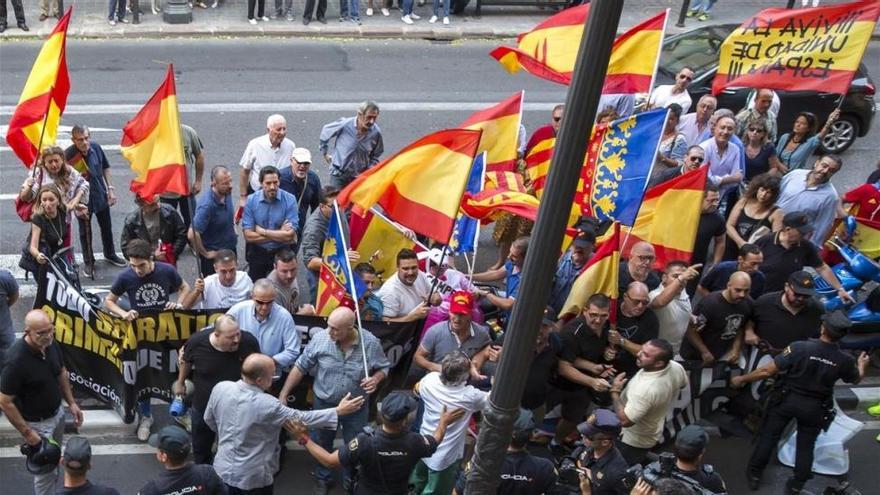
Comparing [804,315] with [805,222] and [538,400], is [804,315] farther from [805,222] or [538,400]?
[538,400]

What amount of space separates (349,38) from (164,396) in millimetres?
12046

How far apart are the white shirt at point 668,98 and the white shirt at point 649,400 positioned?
5716mm

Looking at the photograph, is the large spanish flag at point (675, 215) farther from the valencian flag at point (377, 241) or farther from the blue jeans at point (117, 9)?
the blue jeans at point (117, 9)

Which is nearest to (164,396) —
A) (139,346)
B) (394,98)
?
(139,346)

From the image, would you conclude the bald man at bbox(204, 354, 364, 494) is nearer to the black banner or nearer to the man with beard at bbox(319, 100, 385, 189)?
the black banner

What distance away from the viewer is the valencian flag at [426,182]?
854 cm

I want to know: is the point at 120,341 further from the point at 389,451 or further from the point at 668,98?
the point at 668,98

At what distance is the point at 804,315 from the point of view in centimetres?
910

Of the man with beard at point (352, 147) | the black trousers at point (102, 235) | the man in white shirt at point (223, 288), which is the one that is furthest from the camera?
the man with beard at point (352, 147)

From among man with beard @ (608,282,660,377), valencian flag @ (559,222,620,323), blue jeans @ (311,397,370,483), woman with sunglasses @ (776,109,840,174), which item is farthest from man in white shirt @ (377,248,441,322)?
woman with sunglasses @ (776,109,840,174)

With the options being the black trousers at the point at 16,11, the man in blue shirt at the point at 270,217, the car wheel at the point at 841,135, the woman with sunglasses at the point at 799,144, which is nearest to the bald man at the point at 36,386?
the man in blue shirt at the point at 270,217

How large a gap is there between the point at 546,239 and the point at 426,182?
10.6ft

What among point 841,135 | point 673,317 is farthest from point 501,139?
point 841,135

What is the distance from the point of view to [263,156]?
11.5 meters
